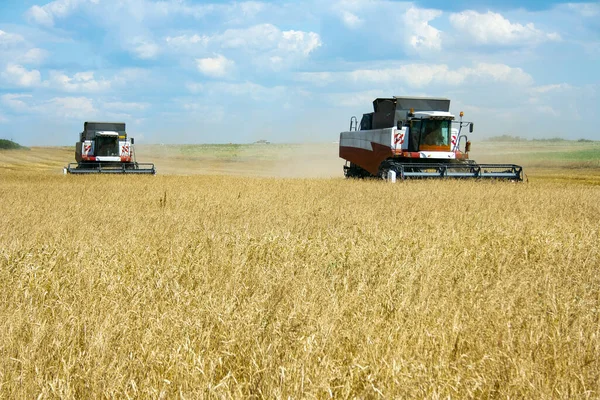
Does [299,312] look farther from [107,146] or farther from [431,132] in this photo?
[107,146]

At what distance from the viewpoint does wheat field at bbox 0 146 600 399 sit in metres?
→ 2.88

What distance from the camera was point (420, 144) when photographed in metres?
22.3

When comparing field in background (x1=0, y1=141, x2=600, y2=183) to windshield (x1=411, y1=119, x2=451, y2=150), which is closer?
windshield (x1=411, y1=119, x2=451, y2=150)

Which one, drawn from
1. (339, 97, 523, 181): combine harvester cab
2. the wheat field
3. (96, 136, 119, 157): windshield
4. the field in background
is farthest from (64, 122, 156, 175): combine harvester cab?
the wheat field

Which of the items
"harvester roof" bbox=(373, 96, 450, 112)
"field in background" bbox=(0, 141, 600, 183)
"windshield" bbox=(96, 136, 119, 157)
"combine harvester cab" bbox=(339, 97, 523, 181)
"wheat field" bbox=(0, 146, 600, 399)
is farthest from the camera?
"field in background" bbox=(0, 141, 600, 183)

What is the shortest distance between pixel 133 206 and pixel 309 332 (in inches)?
354

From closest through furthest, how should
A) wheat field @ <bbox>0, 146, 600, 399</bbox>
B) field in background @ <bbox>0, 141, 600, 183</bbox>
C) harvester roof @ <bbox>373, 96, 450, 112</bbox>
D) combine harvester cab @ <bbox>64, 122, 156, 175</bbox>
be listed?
wheat field @ <bbox>0, 146, 600, 399</bbox> → harvester roof @ <bbox>373, 96, 450, 112</bbox> → combine harvester cab @ <bbox>64, 122, 156, 175</bbox> → field in background @ <bbox>0, 141, 600, 183</bbox>

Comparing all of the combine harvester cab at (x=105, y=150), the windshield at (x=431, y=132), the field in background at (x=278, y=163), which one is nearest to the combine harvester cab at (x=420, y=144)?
the windshield at (x=431, y=132)

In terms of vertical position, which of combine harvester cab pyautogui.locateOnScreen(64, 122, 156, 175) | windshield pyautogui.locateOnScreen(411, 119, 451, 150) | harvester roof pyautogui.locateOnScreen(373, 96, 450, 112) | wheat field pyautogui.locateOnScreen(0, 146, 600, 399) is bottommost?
wheat field pyautogui.locateOnScreen(0, 146, 600, 399)

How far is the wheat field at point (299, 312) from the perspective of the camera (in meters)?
2.88

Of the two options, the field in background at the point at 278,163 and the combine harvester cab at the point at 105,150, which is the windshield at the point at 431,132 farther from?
the combine harvester cab at the point at 105,150

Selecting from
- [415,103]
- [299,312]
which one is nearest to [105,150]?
[415,103]

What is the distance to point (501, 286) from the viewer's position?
475 centimetres

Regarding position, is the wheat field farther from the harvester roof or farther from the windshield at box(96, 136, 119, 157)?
the windshield at box(96, 136, 119, 157)
